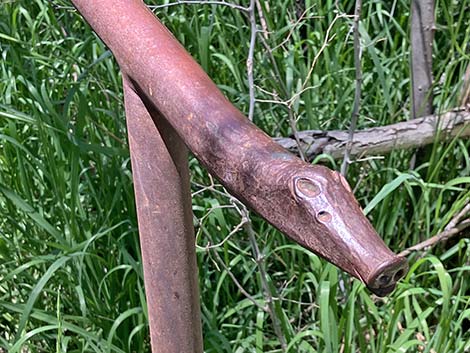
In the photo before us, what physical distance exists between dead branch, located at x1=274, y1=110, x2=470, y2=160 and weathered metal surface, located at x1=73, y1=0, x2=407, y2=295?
1121 mm

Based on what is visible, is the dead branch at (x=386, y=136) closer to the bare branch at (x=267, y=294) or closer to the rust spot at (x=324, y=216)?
the bare branch at (x=267, y=294)

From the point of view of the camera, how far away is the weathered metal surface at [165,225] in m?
0.73

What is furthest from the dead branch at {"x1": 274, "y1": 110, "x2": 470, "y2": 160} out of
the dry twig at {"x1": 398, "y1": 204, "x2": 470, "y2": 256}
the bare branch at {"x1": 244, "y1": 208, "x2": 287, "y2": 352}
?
the bare branch at {"x1": 244, "y1": 208, "x2": 287, "y2": 352}

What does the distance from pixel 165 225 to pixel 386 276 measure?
11.1 inches

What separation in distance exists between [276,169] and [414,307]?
1227 mm

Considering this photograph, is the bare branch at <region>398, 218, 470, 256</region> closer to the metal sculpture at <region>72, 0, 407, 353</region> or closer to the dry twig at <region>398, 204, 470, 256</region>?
the dry twig at <region>398, 204, 470, 256</region>

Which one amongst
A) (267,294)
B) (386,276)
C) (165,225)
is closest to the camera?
(386,276)

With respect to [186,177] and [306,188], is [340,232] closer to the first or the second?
[306,188]

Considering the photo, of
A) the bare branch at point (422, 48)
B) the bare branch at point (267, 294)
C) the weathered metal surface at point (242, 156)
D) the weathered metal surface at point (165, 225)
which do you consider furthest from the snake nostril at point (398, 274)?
the bare branch at point (422, 48)

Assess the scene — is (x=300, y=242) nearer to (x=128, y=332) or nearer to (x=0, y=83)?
(x=128, y=332)

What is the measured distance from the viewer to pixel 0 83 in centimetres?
207

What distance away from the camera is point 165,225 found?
2.41ft

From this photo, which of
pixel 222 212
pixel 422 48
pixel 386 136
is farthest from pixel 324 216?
pixel 422 48

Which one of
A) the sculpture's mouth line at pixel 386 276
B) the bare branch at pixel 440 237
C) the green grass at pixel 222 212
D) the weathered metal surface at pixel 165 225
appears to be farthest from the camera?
the bare branch at pixel 440 237
